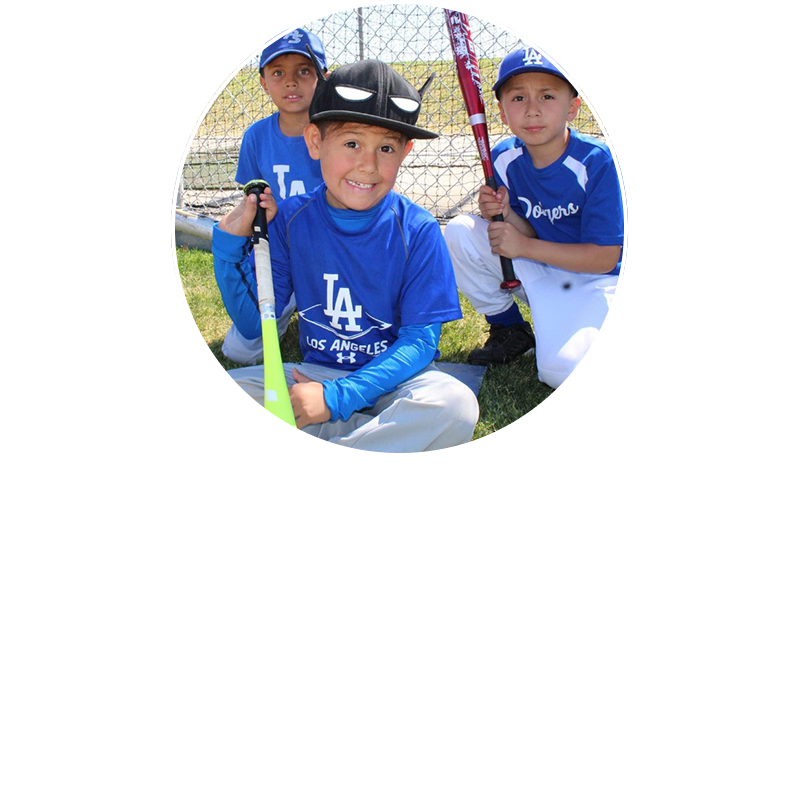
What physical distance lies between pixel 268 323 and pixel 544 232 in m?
0.76

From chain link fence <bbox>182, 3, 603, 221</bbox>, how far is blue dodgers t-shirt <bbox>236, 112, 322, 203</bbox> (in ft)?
0.56

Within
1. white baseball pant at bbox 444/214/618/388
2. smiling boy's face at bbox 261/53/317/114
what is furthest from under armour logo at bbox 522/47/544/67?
smiling boy's face at bbox 261/53/317/114

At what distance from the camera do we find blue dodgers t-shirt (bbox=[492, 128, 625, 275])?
2.04m

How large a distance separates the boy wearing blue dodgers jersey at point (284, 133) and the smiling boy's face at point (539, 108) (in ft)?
1.51

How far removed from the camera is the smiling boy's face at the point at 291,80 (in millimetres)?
2061

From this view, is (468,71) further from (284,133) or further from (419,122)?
(284,133)

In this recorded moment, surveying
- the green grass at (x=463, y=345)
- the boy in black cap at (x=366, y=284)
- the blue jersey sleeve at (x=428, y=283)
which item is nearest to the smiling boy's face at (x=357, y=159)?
the boy in black cap at (x=366, y=284)

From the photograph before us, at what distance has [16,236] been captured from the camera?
5.77ft

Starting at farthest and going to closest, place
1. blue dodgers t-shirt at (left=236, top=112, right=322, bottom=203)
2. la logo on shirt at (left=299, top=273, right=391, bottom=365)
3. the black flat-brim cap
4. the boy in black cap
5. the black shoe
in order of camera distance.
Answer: the black shoe < blue dodgers t-shirt at (left=236, top=112, right=322, bottom=203) < la logo on shirt at (left=299, top=273, right=391, bottom=365) < the boy in black cap < the black flat-brim cap

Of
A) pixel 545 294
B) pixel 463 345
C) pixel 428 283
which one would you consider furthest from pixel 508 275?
pixel 428 283

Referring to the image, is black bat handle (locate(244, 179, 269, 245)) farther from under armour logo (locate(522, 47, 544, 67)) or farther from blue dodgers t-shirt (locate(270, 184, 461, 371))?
under armour logo (locate(522, 47, 544, 67))

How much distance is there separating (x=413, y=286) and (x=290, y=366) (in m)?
0.37

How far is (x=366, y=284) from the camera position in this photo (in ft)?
6.42

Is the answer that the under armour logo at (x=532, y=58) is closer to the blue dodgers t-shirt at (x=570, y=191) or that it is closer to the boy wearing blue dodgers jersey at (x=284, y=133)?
the blue dodgers t-shirt at (x=570, y=191)
